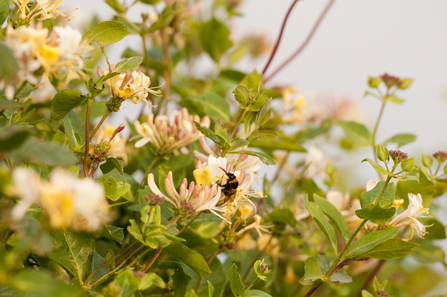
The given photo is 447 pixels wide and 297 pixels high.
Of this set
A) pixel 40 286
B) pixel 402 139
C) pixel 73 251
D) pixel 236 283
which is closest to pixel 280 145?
pixel 402 139

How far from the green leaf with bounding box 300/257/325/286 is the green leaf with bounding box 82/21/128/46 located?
42cm

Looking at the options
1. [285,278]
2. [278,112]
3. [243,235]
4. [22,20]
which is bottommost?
[285,278]

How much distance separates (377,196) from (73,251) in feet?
1.43

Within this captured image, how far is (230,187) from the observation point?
0.51 m

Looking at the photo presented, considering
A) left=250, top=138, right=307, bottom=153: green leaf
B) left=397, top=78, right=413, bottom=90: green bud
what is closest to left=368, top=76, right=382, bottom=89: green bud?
left=397, top=78, right=413, bottom=90: green bud

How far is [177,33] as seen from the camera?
1033mm

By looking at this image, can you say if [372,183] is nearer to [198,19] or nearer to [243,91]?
[243,91]

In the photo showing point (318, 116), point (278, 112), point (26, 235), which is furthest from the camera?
point (318, 116)

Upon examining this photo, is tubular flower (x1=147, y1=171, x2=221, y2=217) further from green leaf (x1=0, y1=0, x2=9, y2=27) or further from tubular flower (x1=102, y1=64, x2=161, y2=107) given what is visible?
green leaf (x1=0, y1=0, x2=9, y2=27)

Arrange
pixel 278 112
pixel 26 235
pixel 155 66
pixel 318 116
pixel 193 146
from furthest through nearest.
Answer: pixel 318 116, pixel 278 112, pixel 155 66, pixel 193 146, pixel 26 235

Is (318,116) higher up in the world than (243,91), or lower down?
lower down

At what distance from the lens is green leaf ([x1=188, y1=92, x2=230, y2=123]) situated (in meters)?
0.75

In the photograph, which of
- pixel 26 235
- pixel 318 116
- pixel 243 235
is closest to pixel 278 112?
pixel 318 116

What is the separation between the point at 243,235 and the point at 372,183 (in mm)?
291
